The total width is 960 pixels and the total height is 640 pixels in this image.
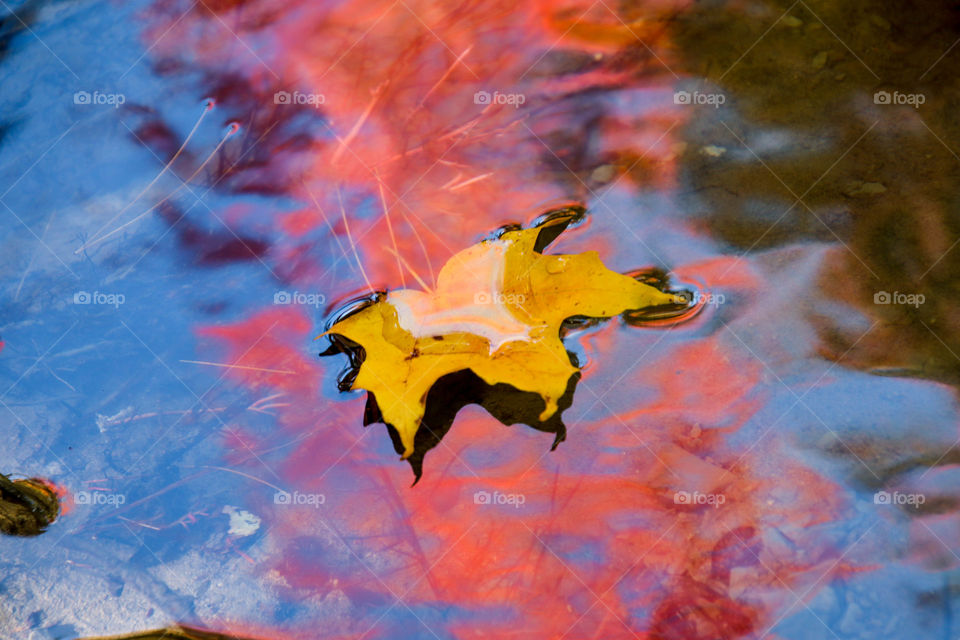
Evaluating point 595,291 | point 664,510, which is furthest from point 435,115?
point 664,510
